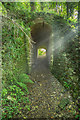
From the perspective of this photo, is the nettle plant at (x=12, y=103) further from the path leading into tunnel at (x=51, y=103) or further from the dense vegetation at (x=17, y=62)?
the path leading into tunnel at (x=51, y=103)

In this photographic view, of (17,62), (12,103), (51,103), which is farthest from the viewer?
(17,62)

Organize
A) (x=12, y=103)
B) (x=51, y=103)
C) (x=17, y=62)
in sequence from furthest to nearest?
(x=17, y=62), (x=51, y=103), (x=12, y=103)

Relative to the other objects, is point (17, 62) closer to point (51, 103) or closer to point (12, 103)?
point (12, 103)

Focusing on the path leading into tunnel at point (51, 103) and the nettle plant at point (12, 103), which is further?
the path leading into tunnel at point (51, 103)

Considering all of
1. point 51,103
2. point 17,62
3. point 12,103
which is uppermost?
point 17,62

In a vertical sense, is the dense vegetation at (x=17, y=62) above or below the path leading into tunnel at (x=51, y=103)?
above

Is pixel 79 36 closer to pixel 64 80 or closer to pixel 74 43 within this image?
pixel 74 43

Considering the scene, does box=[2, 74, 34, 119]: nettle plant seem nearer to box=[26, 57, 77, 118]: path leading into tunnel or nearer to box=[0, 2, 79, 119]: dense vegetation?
box=[0, 2, 79, 119]: dense vegetation

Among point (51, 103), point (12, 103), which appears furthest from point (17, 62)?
point (51, 103)

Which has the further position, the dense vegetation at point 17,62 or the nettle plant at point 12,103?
the dense vegetation at point 17,62

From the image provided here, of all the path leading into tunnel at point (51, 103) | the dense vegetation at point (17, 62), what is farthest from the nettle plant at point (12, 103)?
the path leading into tunnel at point (51, 103)

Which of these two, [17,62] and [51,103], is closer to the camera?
[51,103]

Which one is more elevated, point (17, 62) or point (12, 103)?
point (17, 62)

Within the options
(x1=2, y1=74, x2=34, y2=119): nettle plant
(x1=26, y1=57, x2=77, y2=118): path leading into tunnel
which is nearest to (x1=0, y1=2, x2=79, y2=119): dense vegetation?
(x1=2, y1=74, x2=34, y2=119): nettle plant
